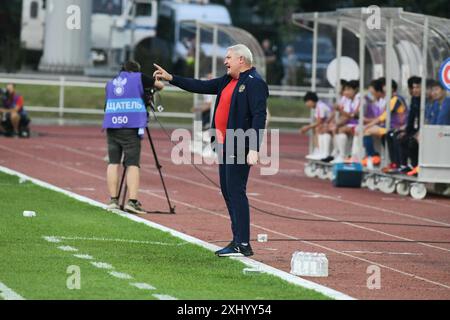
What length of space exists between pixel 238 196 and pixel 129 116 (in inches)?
180

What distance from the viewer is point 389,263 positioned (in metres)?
14.3

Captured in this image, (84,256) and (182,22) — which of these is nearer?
(84,256)

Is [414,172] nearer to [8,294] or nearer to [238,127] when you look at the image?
[238,127]

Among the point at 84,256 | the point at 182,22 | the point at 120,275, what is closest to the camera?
the point at 120,275

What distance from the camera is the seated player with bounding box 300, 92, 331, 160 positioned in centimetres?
2738

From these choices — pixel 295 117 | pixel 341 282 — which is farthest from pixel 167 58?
pixel 341 282

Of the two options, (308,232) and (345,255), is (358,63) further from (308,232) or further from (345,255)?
(345,255)

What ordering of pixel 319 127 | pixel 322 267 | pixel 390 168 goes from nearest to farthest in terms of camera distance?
pixel 322 267 → pixel 390 168 → pixel 319 127

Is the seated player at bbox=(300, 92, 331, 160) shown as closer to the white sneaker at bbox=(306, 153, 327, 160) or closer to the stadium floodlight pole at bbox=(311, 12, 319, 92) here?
the white sneaker at bbox=(306, 153, 327, 160)

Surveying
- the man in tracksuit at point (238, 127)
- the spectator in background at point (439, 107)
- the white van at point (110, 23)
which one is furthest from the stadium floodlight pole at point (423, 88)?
the white van at point (110, 23)

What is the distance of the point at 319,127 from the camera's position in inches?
1094

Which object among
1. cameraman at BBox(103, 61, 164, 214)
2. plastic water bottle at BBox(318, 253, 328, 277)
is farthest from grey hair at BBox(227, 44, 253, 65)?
cameraman at BBox(103, 61, 164, 214)

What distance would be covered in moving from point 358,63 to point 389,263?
14.1m

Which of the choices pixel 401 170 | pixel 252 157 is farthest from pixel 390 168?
pixel 252 157
